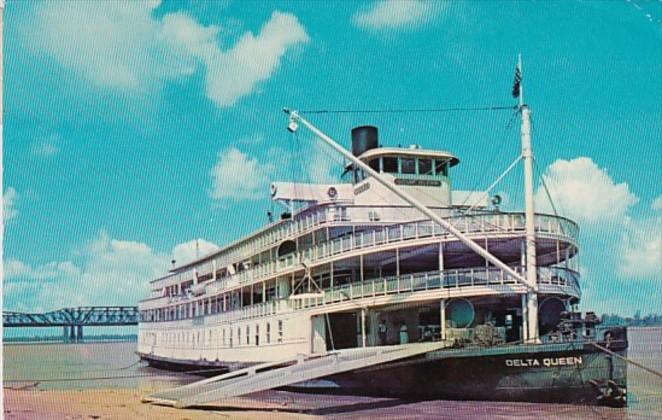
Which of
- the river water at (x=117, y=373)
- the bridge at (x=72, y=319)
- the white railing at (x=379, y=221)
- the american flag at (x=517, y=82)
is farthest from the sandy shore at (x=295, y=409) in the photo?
the american flag at (x=517, y=82)

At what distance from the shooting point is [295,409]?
10.2 metres

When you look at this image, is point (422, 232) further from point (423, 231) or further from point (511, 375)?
point (511, 375)

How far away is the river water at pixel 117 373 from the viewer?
11188 mm

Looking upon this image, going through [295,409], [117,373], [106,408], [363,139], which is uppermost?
[363,139]

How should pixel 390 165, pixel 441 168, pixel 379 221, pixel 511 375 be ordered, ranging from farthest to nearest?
pixel 441 168 < pixel 390 165 < pixel 379 221 < pixel 511 375

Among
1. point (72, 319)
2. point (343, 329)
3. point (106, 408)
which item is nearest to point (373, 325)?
point (343, 329)

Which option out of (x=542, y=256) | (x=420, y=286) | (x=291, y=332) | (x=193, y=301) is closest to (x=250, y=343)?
(x=291, y=332)

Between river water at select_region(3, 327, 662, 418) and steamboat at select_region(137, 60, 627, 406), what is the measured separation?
3.07ft

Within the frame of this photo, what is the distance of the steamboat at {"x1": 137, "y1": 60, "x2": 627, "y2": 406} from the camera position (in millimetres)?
10000

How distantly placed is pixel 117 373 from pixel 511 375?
386 inches

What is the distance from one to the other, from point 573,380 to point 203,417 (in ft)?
14.0

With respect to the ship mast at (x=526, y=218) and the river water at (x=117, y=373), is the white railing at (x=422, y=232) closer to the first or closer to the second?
the ship mast at (x=526, y=218)

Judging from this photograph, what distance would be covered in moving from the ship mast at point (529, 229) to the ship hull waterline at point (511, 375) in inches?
17.4

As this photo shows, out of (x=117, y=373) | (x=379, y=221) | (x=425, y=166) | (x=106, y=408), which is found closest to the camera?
(x=106, y=408)
